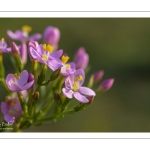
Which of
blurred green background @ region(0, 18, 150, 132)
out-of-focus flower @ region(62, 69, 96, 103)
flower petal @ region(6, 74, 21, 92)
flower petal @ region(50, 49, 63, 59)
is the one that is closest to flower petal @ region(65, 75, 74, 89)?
out-of-focus flower @ region(62, 69, 96, 103)

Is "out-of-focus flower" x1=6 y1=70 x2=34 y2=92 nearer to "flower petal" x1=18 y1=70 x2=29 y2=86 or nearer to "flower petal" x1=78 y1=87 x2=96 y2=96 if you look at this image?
"flower petal" x1=18 y1=70 x2=29 y2=86

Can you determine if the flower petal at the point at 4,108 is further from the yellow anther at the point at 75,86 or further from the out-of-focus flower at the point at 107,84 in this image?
the out-of-focus flower at the point at 107,84

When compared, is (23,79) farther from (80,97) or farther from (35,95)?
(80,97)

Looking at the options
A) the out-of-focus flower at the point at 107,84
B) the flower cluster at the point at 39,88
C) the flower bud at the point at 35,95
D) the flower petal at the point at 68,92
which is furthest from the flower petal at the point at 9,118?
the out-of-focus flower at the point at 107,84

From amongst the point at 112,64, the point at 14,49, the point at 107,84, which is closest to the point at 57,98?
the point at 14,49

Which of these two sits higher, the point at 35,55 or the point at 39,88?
the point at 35,55

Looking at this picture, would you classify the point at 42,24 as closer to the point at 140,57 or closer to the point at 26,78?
the point at 140,57
